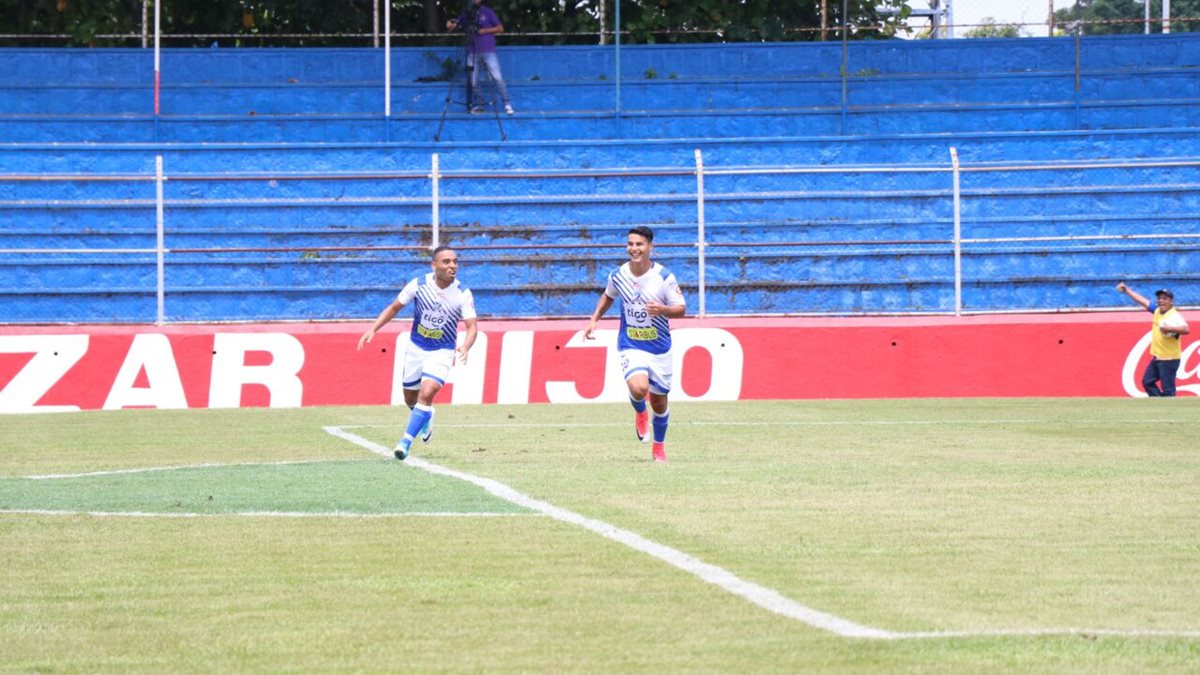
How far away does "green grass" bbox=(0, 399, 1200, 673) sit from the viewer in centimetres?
628

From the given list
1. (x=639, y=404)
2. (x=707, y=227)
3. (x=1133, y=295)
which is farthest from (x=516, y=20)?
(x=639, y=404)

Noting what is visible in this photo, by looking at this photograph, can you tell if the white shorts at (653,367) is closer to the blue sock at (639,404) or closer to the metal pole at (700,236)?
the blue sock at (639,404)

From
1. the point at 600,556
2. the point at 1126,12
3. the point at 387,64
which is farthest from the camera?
the point at 1126,12

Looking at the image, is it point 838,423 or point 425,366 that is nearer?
point 425,366

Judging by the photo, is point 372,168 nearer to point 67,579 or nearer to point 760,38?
point 760,38

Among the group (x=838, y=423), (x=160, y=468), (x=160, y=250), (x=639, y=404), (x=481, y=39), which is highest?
(x=481, y=39)

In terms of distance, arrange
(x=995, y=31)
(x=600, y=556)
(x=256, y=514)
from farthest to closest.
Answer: (x=995, y=31) < (x=256, y=514) < (x=600, y=556)

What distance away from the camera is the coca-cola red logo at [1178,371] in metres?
25.0

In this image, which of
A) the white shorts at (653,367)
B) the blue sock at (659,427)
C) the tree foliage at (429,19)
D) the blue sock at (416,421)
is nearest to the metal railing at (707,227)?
the tree foliage at (429,19)

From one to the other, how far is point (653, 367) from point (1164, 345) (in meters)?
11.9

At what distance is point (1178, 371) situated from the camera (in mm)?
25188

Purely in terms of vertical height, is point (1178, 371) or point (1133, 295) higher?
point (1133, 295)

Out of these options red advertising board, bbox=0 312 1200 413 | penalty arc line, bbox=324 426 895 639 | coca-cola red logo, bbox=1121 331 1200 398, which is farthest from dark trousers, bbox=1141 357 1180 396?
penalty arc line, bbox=324 426 895 639

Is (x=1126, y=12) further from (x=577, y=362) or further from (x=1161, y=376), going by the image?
(x=577, y=362)
